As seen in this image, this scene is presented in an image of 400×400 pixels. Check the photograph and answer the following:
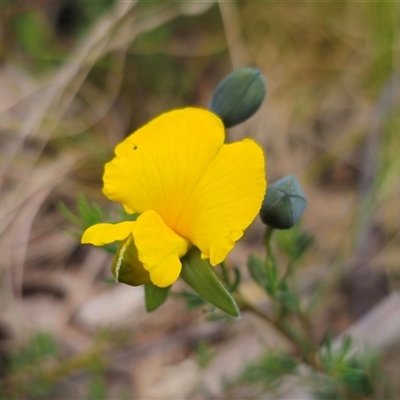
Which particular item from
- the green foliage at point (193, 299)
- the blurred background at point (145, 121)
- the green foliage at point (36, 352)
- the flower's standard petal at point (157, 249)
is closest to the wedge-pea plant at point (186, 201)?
the flower's standard petal at point (157, 249)

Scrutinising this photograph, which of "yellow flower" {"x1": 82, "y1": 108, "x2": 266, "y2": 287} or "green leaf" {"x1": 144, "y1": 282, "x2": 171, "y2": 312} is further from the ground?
"yellow flower" {"x1": 82, "y1": 108, "x2": 266, "y2": 287}

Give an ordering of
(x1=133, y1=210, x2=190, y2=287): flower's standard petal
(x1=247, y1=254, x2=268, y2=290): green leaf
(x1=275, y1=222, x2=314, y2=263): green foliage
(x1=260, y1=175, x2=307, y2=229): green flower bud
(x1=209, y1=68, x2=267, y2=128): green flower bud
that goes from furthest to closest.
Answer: (x1=275, y1=222, x2=314, y2=263): green foliage
(x1=247, y1=254, x2=268, y2=290): green leaf
(x1=209, y1=68, x2=267, y2=128): green flower bud
(x1=260, y1=175, x2=307, y2=229): green flower bud
(x1=133, y1=210, x2=190, y2=287): flower's standard petal

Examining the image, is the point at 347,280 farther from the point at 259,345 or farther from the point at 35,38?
the point at 35,38

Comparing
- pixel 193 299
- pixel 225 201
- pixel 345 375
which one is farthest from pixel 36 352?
pixel 225 201

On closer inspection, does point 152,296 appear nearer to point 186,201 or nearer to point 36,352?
point 186,201

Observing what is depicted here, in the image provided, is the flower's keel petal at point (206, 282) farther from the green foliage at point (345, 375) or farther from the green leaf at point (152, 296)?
the green foliage at point (345, 375)

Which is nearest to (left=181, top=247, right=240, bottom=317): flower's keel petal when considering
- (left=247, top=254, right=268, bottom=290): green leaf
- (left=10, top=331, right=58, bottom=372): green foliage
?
(left=247, top=254, right=268, bottom=290): green leaf

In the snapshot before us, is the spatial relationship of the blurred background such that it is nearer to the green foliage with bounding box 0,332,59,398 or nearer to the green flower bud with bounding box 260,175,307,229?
the green foliage with bounding box 0,332,59,398
